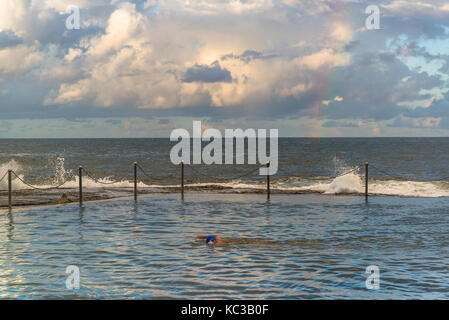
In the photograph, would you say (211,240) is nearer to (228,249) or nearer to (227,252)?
(228,249)

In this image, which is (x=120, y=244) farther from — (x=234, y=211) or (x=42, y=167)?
(x=42, y=167)

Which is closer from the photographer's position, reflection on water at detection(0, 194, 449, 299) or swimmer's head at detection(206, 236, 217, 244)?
reflection on water at detection(0, 194, 449, 299)

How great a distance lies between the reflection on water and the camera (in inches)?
335

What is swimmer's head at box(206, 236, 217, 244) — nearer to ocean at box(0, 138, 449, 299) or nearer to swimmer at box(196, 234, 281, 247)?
swimmer at box(196, 234, 281, 247)

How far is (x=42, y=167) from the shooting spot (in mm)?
58719

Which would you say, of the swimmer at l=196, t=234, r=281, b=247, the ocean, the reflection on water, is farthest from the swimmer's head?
the ocean

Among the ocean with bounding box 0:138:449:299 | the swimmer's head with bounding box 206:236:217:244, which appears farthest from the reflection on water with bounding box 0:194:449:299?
the swimmer's head with bounding box 206:236:217:244

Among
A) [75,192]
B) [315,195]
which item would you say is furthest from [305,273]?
[75,192]

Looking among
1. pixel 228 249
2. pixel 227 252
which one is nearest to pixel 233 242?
pixel 228 249

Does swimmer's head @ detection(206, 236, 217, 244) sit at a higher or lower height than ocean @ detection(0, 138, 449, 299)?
higher

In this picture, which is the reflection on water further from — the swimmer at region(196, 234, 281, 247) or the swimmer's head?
the swimmer's head

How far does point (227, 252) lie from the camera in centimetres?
1141

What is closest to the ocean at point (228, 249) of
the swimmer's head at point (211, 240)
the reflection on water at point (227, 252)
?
the reflection on water at point (227, 252)

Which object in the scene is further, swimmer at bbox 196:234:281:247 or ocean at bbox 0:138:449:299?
swimmer at bbox 196:234:281:247
